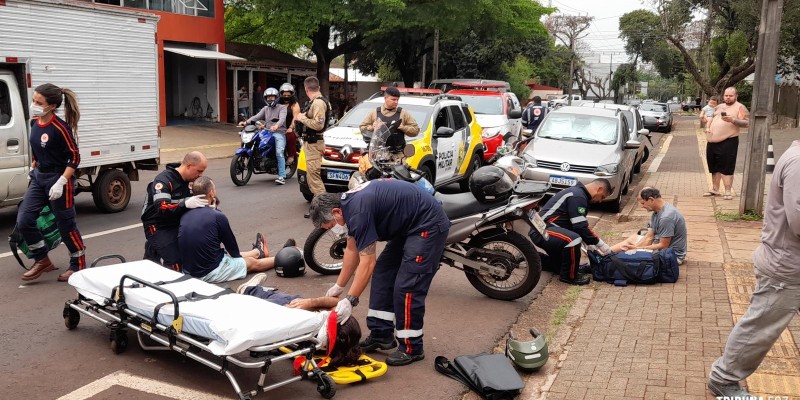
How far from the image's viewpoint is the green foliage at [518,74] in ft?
163

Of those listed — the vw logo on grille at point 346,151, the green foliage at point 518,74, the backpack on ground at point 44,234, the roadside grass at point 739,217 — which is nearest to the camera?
the backpack on ground at point 44,234

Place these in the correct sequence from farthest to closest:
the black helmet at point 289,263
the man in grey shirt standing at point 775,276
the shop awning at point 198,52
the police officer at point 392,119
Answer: the shop awning at point 198,52
the police officer at point 392,119
the black helmet at point 289,263
the man in grey shirt standing at point 775,276

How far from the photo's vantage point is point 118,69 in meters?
10.9

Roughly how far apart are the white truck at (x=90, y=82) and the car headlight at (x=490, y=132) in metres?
7.19

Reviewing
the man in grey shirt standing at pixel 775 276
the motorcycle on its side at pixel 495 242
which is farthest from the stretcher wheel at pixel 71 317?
the man in grey shirt standing at pixel 775 276

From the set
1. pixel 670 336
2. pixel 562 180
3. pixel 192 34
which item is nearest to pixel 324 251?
pixel 670 336

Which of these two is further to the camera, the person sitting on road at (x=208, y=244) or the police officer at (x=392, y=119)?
the police officer at (x=392, y=119)

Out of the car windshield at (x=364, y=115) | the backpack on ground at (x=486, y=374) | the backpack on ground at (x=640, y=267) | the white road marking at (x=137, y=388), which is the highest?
the car windshield at (x=364, y=115)

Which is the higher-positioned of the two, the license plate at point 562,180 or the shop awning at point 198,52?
the shop awning at point 198,52

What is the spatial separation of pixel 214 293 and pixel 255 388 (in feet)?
2.55

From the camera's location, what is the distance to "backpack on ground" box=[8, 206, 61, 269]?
284 inches

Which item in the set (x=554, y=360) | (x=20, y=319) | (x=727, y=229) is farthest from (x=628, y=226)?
(x=20, y=319)

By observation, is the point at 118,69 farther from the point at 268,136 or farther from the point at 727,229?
the point at 727,229

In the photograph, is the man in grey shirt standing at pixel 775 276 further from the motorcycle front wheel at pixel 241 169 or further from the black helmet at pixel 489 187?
the motorcycle front wheel at pixel 241 169
